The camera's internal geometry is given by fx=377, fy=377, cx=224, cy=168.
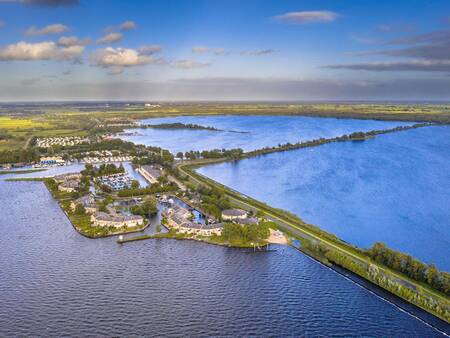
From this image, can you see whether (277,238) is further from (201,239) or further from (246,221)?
(201,239)

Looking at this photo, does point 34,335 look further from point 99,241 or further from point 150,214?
point 150,214

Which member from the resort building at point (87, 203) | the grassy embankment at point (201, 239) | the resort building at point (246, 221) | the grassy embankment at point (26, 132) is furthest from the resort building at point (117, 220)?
the grassy embankment at point (26, 132)

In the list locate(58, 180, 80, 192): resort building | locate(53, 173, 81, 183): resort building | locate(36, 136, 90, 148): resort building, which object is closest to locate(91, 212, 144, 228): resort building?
locate(58, 180, 80, 192): resort building

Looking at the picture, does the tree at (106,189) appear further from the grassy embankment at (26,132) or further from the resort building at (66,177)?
the grassy embankment at (26,132)

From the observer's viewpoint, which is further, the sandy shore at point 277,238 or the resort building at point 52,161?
the resort building at point 52,161

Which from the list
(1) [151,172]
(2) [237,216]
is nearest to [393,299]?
(2) [237,216]
